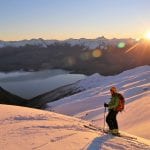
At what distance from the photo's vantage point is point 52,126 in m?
12.8

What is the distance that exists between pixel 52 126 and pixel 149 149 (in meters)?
3.21

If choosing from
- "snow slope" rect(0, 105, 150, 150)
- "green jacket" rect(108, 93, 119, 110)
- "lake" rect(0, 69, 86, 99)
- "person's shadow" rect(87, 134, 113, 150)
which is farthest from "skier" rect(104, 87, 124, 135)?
"lake" rect(0, 69, 86, 99)

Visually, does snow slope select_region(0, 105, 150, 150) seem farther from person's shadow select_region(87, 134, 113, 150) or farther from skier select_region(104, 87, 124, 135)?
skier select_region(104, 87, 124, 135)

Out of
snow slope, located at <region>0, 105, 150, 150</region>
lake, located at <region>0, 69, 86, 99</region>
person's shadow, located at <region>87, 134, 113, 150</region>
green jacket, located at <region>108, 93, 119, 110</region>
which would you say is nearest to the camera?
snow slope, located at <region>0, 105, 150, 150</region>

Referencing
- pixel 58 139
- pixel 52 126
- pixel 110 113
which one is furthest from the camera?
pixel 110 113

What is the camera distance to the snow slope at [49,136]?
1047cm

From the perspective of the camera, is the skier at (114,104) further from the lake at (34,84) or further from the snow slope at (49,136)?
the lake at (34,84)

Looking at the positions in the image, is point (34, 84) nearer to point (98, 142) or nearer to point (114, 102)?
point (114, 102)

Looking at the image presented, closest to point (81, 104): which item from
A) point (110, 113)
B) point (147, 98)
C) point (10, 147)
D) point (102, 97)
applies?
point (102, 97)

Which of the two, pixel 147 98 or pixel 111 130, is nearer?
pixel 111 130

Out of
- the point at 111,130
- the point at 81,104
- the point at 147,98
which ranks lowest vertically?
the point at 111,130

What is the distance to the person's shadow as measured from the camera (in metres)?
10.8

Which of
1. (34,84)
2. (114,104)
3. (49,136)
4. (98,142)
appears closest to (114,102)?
(114,104)

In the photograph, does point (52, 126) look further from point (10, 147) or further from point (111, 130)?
point (10, 147)
